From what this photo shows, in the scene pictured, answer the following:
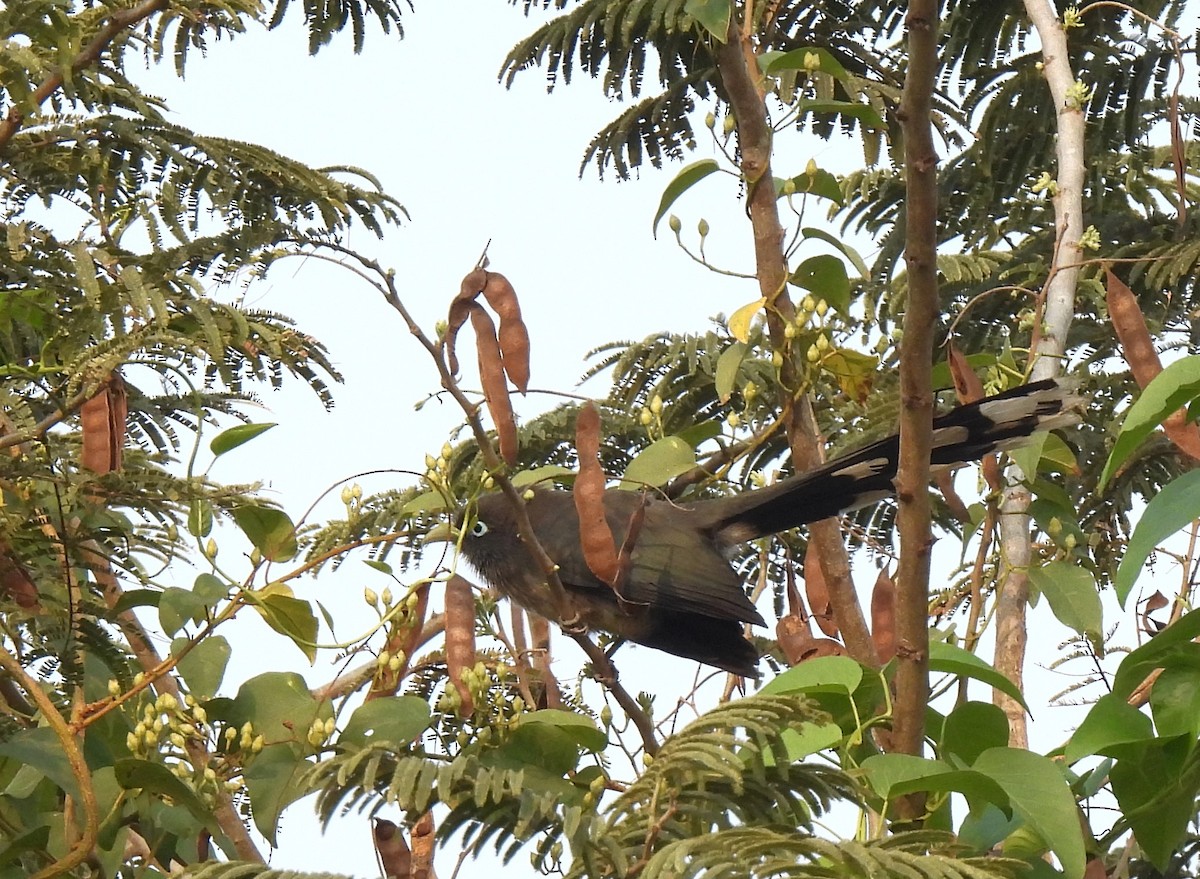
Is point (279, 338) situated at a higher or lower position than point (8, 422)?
higher

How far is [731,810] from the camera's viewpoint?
1758 millimetres

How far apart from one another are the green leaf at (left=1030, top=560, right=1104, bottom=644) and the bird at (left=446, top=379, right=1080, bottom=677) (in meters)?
0.51

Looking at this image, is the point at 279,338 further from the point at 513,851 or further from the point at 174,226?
the point at 513,851

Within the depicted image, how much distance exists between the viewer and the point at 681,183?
281cm

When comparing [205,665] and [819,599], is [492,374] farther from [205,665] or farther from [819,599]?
[819,599]

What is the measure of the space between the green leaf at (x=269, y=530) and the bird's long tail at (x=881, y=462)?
3.51ft

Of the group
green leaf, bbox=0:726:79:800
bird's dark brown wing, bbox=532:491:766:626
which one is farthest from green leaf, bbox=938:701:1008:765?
bird's dark brown wing, bbox=532:491:766:626

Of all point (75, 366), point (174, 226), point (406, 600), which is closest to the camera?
point (406, 600)

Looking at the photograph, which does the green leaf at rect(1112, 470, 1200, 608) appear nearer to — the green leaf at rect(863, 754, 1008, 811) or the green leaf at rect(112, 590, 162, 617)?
the green leaf at rect(863, 754, 1008, 811)

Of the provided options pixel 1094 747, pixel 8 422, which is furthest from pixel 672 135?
pixel 1094 747

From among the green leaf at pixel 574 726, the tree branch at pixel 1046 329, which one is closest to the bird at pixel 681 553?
the tree branch at pixel 1046 329

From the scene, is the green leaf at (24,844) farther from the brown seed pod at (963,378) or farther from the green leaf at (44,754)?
the brown seed pod at (963,378)

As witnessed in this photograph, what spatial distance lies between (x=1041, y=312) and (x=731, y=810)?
1.65 metres

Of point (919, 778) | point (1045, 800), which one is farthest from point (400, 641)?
point (1045, 800)
